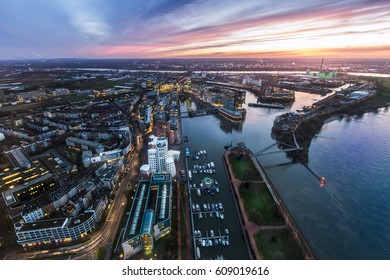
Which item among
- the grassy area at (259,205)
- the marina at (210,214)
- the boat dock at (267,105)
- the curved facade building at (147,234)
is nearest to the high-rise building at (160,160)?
→ the marina at (210,214)

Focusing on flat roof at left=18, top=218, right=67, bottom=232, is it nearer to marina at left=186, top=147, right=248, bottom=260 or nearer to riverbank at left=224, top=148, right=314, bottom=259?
marina at left=186, top=147, right=248, bottom=260

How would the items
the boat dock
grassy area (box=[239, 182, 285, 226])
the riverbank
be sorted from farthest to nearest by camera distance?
1. the boat dock
2. grassy area (box=[239, 182, 285, 226])
3. the riverbank

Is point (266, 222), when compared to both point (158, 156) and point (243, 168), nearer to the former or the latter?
point (243, 168)

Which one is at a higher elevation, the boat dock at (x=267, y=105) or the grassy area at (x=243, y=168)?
the grassy area at (x=243, y=168)

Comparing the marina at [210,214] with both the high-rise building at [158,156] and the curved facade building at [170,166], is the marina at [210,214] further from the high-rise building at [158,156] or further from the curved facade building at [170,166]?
the high-rise building at [158,156]

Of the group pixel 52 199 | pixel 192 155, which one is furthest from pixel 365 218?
pixel 52 199

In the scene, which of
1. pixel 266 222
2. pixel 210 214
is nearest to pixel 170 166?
pixel 210 214

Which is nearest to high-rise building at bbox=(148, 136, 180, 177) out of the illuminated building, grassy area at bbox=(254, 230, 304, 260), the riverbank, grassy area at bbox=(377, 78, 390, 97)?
the illuminated building
